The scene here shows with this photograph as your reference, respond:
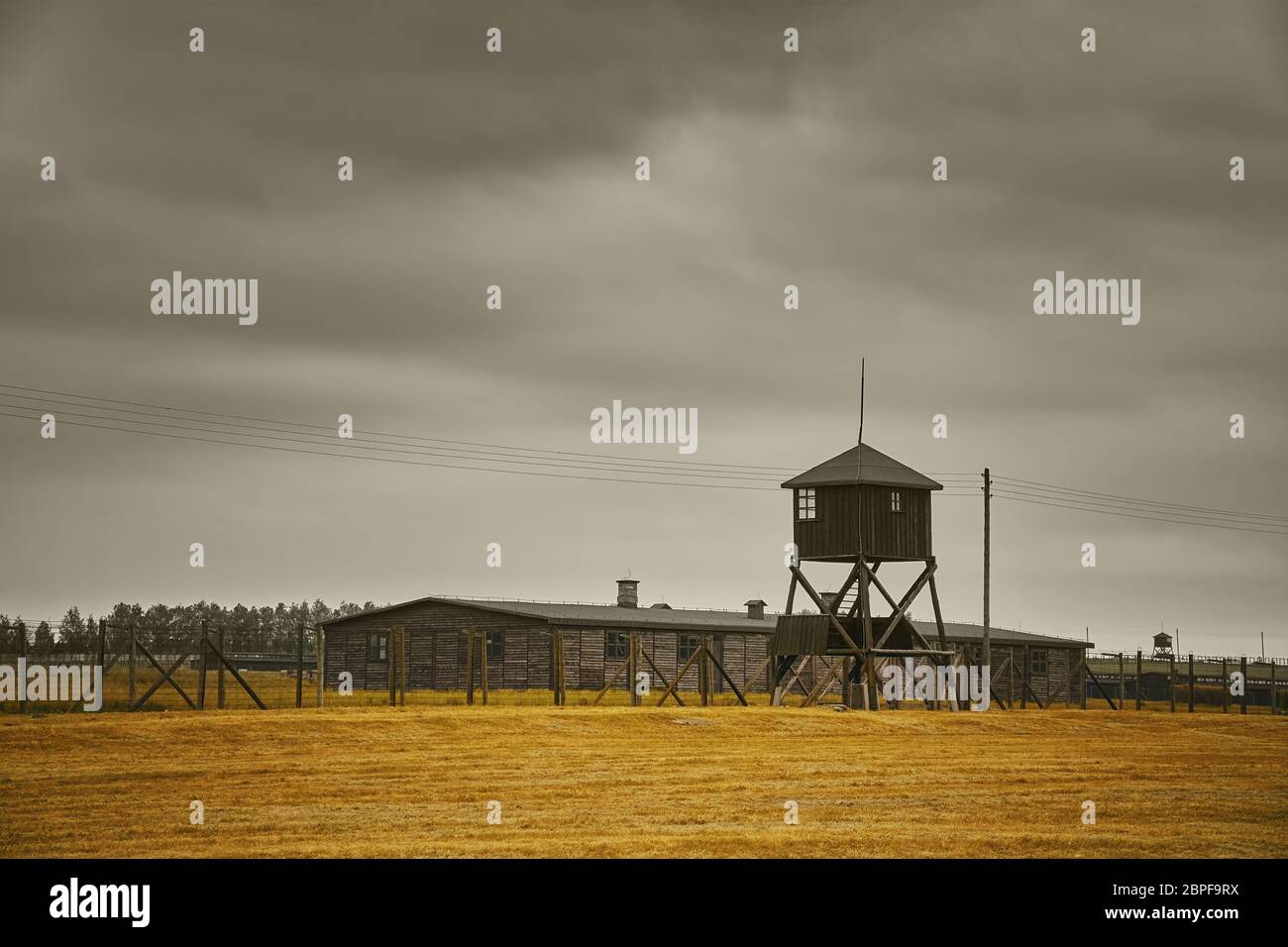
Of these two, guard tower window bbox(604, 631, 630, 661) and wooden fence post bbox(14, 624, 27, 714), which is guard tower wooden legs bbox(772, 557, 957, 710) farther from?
wooden fence post bbox(14, 624, 27, 714)

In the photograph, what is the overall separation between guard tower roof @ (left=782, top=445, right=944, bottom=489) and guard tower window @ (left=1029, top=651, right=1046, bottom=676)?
2737cm

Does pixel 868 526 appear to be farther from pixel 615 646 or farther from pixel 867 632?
pixel 615 646

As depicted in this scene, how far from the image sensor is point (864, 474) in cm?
4609

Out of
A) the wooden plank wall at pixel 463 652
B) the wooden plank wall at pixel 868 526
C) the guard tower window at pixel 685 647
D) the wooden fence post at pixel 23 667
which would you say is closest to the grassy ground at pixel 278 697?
the wooden fence post at pixel 23 667

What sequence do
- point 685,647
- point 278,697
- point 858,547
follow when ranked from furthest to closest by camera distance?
point 685,647, point 858,547, point 278,697

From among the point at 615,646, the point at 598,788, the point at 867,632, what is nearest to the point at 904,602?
the point at 867,632

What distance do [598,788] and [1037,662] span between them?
53711 millimetres

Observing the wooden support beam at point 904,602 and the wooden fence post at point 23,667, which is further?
the wooden support beam at point 904,602

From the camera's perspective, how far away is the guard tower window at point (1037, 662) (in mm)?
71375

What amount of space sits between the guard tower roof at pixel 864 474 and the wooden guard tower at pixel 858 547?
0.03 m

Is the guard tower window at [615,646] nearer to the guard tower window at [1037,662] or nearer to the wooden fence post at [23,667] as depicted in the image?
the guard tower window at [1037,662]

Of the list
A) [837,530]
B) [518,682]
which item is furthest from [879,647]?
[518,682]

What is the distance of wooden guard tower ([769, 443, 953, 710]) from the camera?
46000mm
